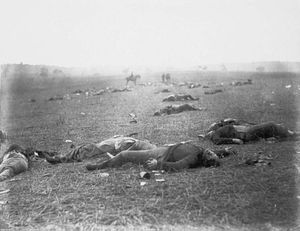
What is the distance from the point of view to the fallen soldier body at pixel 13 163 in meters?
7.13

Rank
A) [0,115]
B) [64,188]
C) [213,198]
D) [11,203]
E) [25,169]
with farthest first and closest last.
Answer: [0,115], [25,169], [64,188], [11,203], [213,198]

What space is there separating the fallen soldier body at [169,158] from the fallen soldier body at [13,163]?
150 cm

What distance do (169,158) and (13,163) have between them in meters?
3.18

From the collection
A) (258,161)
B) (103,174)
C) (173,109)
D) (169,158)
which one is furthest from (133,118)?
(258,161)

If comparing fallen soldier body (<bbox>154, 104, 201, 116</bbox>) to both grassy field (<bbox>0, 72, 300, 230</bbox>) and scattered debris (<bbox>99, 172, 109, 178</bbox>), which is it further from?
scattered debris (<bbox>99, 172, 109, 178</bbox>)

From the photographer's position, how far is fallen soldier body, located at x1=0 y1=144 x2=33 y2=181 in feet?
23.4

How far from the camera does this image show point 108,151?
26.4 ft

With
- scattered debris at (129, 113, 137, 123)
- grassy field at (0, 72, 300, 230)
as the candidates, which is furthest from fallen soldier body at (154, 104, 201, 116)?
grassy field at (0, 72, 300, 230)

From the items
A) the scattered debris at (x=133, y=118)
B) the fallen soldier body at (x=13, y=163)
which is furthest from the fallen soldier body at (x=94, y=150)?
the scattered debris at (x=133, y=118)

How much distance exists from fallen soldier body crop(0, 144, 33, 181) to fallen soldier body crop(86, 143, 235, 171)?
59.2 inches

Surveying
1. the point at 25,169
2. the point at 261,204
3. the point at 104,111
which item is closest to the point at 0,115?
the point at 104,111

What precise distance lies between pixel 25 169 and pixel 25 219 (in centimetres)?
282

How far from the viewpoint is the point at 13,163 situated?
7.45 metres

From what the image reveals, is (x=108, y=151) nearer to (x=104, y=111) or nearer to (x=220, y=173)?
(x=220, y=173)
